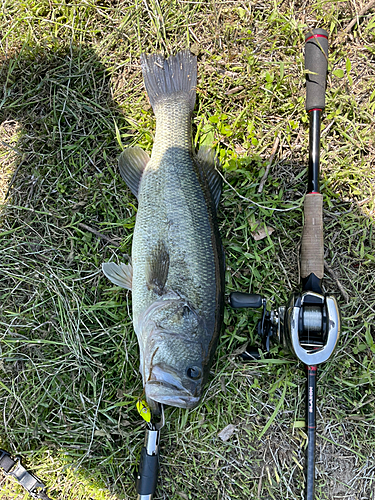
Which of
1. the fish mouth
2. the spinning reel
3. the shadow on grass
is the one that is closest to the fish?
the fish mouth

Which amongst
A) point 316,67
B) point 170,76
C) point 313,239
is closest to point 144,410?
point 313,239

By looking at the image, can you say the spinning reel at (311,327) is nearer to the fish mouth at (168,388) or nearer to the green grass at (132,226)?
the green grass at (132,226)

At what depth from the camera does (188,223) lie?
7.64 feet

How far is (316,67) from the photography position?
2.60 metres

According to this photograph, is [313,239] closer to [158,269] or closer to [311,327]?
[311,327]

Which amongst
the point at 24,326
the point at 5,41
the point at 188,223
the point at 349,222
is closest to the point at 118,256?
the point at 188,223

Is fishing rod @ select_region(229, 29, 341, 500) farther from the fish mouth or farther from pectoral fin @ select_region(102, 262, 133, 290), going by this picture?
pectoral fin @ select_region(102, 262, 133, 290)

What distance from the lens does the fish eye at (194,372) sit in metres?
2.14

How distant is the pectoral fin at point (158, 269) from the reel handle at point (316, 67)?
161cm

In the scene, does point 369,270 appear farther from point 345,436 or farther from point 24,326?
point 24,326

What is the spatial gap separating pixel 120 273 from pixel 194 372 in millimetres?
943

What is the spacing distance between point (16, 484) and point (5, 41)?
3779 millimetres

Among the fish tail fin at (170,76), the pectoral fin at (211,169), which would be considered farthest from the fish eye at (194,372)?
the fish tail fin at (170,76)

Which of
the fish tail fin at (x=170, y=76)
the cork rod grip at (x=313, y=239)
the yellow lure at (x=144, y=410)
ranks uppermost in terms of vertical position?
the fish tail fin at (x=170, y=76)
